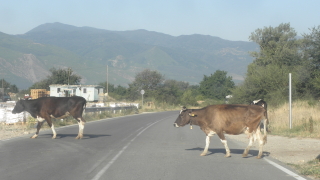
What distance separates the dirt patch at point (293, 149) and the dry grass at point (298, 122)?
1646 mm

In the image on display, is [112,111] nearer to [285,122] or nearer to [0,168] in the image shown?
[285,122]

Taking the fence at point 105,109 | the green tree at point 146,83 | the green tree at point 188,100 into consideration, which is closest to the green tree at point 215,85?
the green tree at point 188,100

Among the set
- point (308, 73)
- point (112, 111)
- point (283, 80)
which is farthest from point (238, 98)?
point (112, 111)

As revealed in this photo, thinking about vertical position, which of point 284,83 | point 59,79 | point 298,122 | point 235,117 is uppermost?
point 59,79

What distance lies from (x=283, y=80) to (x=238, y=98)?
18.2 ft

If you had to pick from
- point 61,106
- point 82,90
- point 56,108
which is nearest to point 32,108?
point 56,108

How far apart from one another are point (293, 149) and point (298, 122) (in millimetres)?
8475

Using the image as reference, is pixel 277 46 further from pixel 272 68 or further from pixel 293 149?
pixel 293 149

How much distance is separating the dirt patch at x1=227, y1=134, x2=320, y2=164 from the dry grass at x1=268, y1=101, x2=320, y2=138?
165 centimetres

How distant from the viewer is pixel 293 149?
14547 mm

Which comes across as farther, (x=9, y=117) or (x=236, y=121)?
(x=9, y=117)

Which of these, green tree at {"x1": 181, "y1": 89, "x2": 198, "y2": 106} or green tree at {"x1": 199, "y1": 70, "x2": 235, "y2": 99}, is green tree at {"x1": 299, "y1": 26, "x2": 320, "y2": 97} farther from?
green tree at {"x1": 199, "y1": 70, "x2": 235, "y2": 99}

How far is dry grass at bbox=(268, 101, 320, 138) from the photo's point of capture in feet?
63.6

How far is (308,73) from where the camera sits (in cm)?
3588
